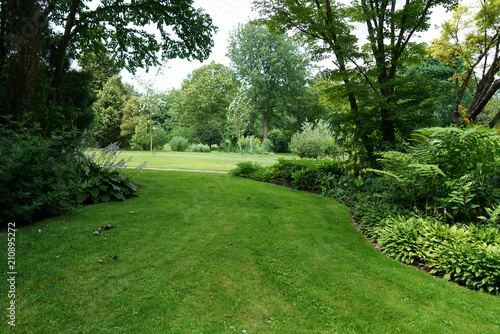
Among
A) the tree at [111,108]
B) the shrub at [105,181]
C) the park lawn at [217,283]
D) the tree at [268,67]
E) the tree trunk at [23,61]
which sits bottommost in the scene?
the park lawn at [217,283]

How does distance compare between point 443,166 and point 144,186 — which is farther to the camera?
point 144,186

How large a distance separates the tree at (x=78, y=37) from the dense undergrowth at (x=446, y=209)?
5.47 metres

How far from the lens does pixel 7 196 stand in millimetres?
2990

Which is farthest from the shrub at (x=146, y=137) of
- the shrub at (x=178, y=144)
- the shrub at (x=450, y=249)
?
the shrub at (x=450, y=249)

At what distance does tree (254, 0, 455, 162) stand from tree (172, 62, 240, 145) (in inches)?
996

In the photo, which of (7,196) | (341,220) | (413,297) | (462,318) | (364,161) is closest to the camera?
(462,318)

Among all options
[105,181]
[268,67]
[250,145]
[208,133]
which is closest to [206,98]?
[208,133]

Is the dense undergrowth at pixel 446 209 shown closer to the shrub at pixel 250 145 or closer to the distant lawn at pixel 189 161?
the distant lawn at pixel 189 161

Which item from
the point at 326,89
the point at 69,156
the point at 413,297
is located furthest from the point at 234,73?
the point at 413,297

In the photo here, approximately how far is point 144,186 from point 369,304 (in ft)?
16.8

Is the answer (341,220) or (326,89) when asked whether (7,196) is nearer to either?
(341,220)

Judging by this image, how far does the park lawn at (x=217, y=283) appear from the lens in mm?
1916

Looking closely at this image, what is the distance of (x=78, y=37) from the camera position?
6438 millimetres

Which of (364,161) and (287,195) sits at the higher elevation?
(364,161)
